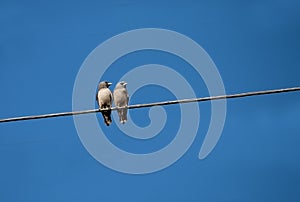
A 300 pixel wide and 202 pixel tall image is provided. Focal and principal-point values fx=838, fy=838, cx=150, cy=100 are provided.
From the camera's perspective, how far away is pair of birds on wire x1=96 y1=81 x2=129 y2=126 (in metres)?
16.1

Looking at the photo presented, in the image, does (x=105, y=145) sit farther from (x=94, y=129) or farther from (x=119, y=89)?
(x=119, y=89)

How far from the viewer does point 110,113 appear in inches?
625

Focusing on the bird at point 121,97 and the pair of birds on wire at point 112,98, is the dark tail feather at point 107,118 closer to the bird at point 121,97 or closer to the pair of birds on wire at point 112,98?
the pair of birds on wire at point 112,98

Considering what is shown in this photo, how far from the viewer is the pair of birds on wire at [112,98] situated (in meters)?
16.1

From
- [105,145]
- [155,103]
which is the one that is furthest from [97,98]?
[155,103]

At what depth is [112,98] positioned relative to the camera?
1630 cm

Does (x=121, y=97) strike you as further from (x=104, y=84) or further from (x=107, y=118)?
(x=107, y=118)

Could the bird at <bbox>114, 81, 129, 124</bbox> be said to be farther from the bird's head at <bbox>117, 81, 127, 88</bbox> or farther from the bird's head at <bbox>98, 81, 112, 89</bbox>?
the bird's head at <bbox>98, 81, 112, 89</bbox>

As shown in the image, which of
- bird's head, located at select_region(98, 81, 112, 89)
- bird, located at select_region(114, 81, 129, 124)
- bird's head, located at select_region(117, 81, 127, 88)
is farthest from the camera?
bird's head, located at select_region(117, 81, 127, 88)

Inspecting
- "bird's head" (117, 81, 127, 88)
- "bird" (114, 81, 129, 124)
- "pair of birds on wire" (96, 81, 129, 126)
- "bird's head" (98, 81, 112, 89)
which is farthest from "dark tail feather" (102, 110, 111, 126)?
"bird's head" (117, 81, 127, 88)

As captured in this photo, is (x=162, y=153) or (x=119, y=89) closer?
(x=119, y=89)

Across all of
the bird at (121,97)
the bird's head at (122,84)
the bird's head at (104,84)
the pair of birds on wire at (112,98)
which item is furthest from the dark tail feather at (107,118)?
the bird's head at (122,84)

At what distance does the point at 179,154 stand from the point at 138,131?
229 centimetres

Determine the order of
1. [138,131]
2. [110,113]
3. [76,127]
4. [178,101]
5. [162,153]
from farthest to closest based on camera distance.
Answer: [162,153] < [76,127] < [138,131] < [110,113] < [178,101]
